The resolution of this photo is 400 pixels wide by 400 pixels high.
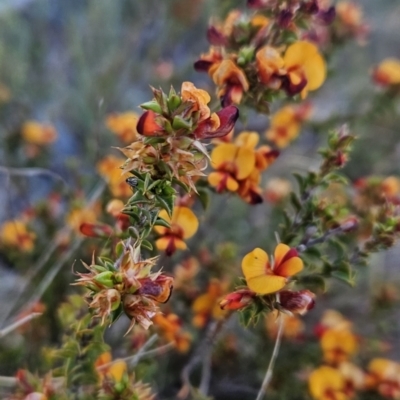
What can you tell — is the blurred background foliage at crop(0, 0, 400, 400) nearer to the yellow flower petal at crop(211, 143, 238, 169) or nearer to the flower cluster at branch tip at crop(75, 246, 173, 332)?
the yellow flower petal at crop(211, 143, 238, 169)

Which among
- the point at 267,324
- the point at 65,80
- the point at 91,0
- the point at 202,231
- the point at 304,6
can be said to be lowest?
the point at 267,324

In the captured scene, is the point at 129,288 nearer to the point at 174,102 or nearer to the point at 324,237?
the point at 174,102

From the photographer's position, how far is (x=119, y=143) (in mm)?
1387

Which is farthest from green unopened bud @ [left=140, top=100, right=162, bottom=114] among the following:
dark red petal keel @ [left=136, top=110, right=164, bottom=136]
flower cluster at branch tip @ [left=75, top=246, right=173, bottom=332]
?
flower cluster at branch tip @ [left=75, top=246, right=173, bottom=332]

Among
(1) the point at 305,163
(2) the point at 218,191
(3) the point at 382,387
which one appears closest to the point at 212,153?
(2) the point at 218,191

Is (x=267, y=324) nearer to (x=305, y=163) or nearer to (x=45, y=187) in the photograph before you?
(x=305, y=163)

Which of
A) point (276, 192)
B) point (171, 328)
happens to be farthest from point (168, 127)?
point (276, 192)

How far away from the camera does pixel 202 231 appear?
1.12 metres

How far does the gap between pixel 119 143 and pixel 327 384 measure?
0.78m

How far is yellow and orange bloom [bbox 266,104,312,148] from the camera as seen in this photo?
114 centimetres

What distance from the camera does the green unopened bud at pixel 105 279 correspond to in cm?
46

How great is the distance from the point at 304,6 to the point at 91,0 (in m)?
1.28

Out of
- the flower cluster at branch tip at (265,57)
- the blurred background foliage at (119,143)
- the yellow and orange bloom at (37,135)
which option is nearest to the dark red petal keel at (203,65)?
the flower cluster at branch tip at (265,57)

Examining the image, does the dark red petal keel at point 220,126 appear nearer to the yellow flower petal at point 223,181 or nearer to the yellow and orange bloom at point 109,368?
the yellow flower petal at point 223,181
